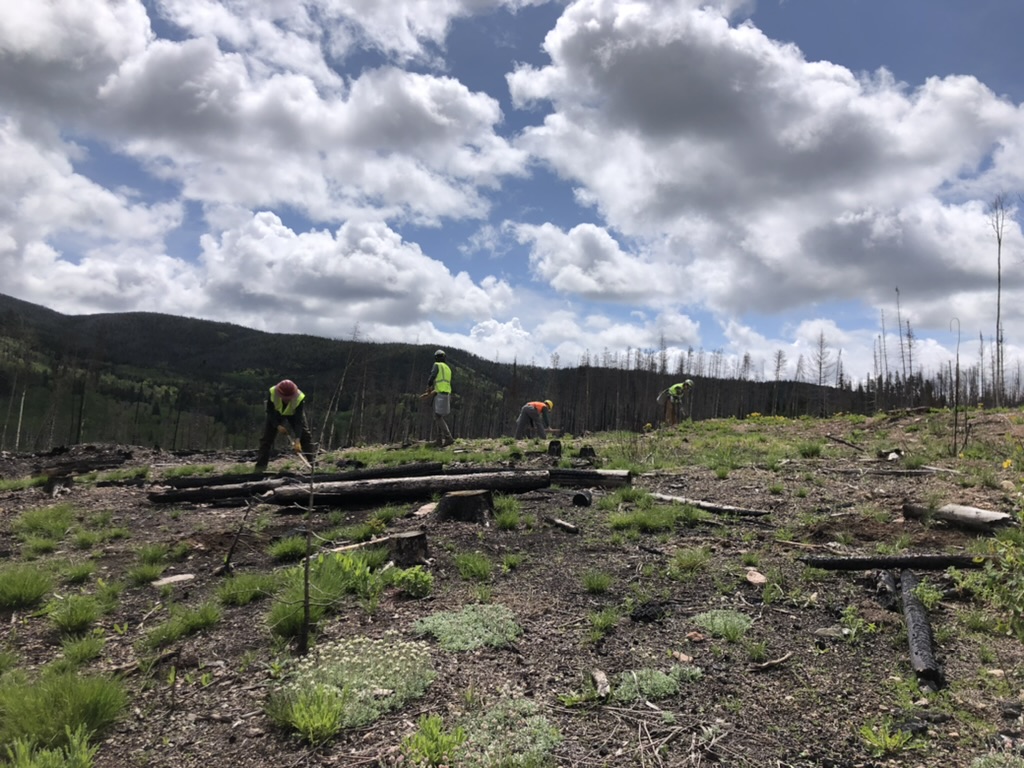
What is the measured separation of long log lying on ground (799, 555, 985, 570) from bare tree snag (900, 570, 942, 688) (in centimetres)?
31

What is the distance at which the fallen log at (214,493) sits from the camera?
9.12 meters

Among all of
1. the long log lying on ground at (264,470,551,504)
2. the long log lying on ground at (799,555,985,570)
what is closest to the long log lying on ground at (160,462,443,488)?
the long log lying on ground at (264,470,551,504)

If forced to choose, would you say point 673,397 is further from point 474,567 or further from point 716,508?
point 474,567

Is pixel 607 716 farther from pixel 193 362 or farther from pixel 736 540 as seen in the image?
pixel 193 362

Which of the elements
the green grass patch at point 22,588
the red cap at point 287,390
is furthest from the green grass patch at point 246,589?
the red cap at point 287,390

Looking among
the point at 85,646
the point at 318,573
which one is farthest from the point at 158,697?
the point at 318,573

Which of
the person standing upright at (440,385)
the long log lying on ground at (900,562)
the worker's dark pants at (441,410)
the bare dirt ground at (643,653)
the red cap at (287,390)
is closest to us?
the bare dirt ground at (643,653)

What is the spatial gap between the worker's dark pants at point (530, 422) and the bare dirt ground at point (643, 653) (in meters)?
10.6

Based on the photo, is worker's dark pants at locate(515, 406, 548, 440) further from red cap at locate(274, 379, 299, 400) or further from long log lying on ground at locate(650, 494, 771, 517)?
long log lying on ground at locate(650, 494, 771, 517)

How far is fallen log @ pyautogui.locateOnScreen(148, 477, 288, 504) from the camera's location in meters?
9.12

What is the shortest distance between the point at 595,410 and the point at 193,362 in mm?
172925

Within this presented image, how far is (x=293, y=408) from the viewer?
1113 cm

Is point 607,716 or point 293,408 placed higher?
point 293,408

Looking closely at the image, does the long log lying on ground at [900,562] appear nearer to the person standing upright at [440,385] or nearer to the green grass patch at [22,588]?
the green grass patch at [22,588]
